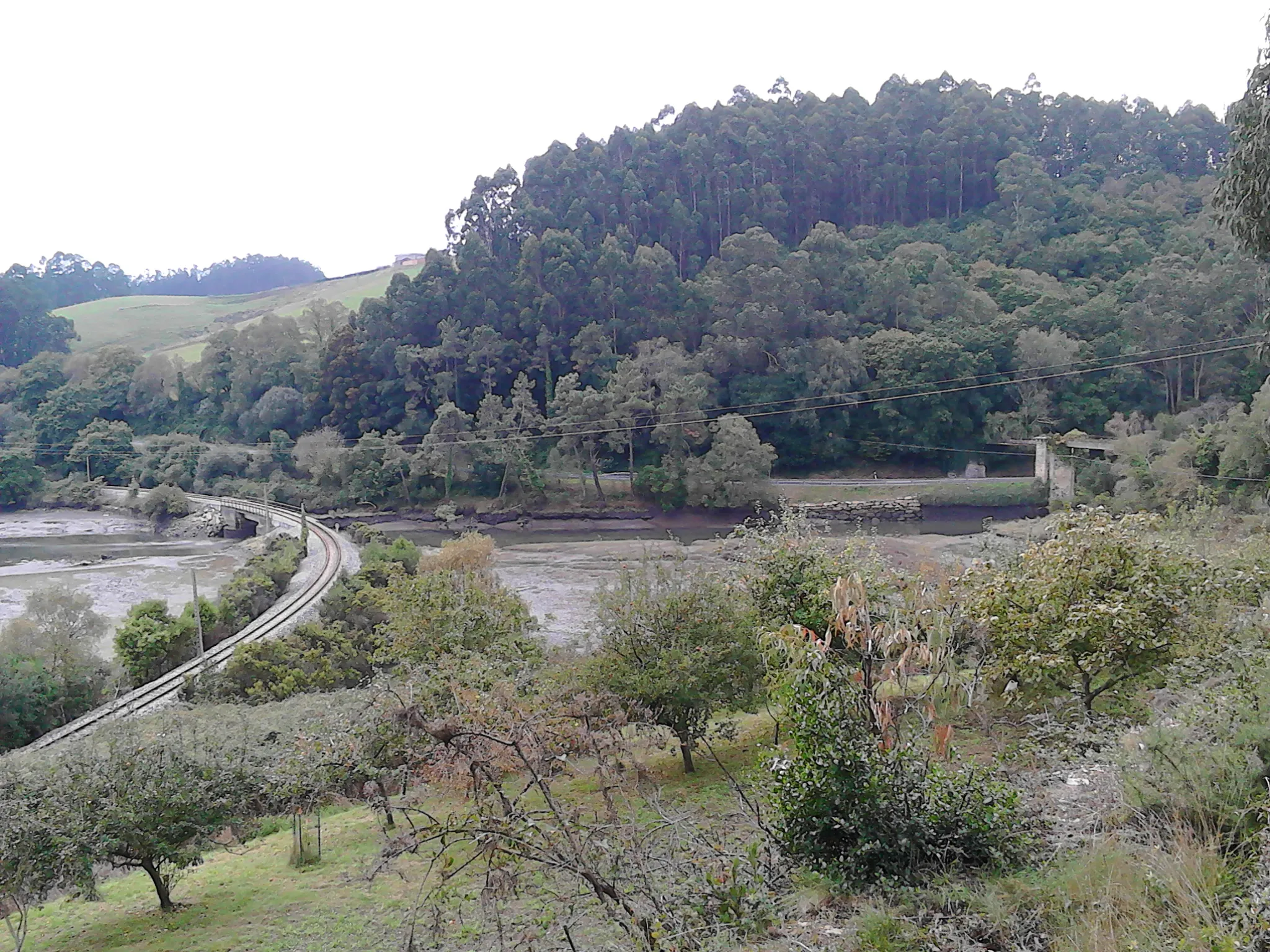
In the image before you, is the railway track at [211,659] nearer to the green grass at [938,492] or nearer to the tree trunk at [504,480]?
the tree trunk at [504,480]

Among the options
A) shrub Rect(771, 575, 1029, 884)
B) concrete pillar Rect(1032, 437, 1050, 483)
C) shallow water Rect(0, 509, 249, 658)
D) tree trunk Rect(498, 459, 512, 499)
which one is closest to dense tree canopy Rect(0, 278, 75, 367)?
shallow water Rect(0, 509, 249, 658)

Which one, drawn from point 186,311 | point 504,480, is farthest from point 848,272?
point 186,311

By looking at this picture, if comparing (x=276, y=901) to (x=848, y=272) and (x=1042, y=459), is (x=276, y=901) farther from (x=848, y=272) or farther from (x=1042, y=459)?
(x=848, y=272)

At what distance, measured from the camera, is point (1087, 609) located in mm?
8469

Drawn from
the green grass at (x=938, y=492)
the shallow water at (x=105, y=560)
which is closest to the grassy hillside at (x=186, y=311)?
the shallow water at (x=105, y=560)

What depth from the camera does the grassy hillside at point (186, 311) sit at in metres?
104

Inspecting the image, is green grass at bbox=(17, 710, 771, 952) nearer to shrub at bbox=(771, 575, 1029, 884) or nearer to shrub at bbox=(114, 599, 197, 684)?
shrub at bbox=(771, 575, 1029, 884)

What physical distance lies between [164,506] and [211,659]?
37186 millimetres

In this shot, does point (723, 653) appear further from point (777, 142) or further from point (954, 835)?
point (777, 142)

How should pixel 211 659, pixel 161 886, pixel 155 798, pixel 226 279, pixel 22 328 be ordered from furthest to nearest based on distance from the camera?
pixel 226 279 < pixel 22 328 < pixel 211 659 < pixel 161 886 < pixel 155 798

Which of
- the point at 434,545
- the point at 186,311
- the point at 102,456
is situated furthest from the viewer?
the point at 186,311

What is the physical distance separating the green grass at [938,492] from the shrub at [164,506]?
3681 centimetres

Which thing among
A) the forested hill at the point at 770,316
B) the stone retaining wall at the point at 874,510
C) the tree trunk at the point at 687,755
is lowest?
the stone retaining wall at the point at 874,510

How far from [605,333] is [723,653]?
48.3 meters
